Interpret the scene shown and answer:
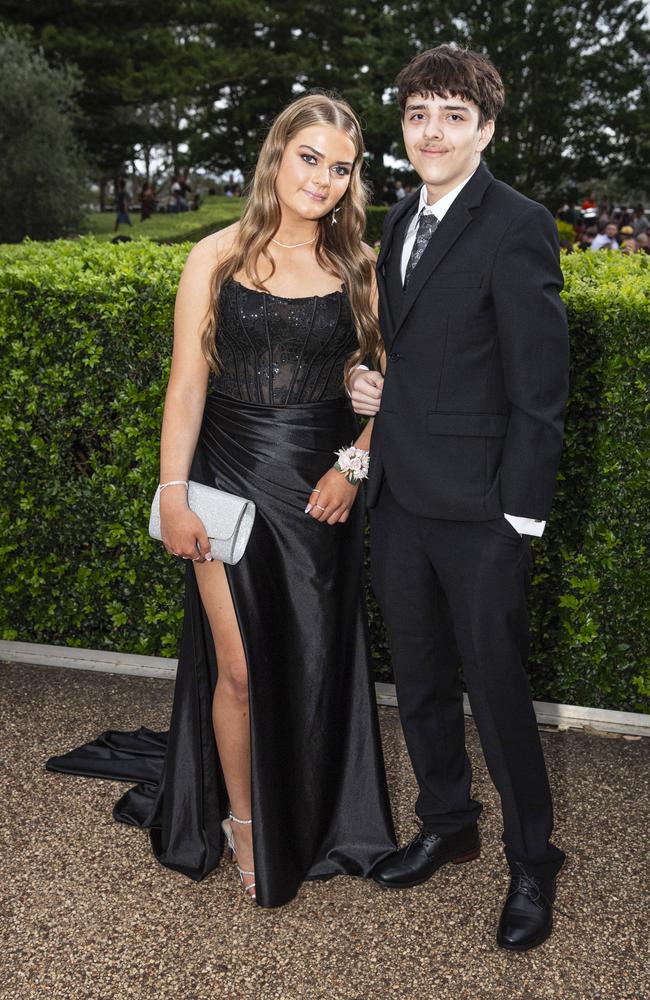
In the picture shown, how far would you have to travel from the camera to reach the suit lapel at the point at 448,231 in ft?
9.50

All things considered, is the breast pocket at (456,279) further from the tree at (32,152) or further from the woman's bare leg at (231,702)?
the tree at (32,152)

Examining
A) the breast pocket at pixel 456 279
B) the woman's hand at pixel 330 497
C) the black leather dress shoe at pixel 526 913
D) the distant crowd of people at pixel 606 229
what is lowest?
the black leather dress shoe at pixel 526 913

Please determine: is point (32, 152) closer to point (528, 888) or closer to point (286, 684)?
point (286, 684)

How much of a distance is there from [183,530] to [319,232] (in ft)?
3.66

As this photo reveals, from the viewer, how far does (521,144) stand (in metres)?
29.3

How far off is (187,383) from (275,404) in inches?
11.9

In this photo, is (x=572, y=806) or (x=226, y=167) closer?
(x=572, y=806)

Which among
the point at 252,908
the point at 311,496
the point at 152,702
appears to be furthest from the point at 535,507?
the point at 152,702

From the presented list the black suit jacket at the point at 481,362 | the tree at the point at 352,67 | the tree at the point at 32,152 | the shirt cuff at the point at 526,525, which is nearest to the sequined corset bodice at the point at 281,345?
the black suit jacket at the point at 481,362

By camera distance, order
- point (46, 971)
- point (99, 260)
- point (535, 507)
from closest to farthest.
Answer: point (535, 507) < point (46, 971) < point (99, 260)

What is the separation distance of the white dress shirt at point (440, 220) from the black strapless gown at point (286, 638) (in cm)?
30

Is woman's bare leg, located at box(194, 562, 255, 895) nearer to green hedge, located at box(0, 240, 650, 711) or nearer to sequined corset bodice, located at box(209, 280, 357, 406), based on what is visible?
sequined corset bodice, located at box(209, 280, 357, 406)

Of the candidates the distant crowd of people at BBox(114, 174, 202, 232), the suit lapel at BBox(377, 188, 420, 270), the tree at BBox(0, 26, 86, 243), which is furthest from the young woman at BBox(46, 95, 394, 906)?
the distant crowd of people at BBox(114, 174, 202, 232)

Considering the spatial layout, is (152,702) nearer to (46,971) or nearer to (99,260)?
(46,971)
